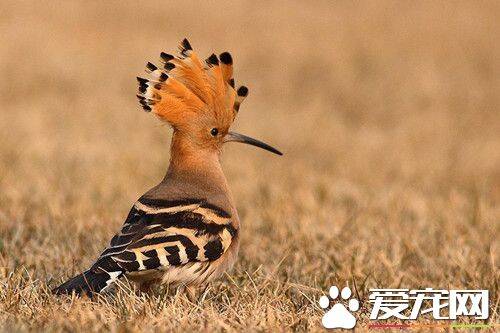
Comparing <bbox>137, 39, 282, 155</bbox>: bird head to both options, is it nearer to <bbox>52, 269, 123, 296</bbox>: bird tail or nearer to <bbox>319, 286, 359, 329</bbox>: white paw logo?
<bbox>52, 269, 123, 296</bbox>: bird tail

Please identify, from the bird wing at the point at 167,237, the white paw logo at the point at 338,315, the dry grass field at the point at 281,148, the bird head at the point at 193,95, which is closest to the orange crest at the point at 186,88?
the bird head at the point at 193,95

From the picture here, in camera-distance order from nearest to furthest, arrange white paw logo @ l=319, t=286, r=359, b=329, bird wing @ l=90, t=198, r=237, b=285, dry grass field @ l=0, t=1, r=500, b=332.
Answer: white paw logo @ l=319, t=286, r=359, b=329 → bird wing @ l=90, t=198, r=237, b=285 → dry grass field @ l=0, t=1, r=500, b=332

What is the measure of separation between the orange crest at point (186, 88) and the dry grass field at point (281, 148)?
2.62 feet

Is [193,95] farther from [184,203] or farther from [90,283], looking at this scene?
[90,283]

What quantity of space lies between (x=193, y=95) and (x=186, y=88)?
0.16 ft

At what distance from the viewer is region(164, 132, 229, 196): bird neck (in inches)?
173

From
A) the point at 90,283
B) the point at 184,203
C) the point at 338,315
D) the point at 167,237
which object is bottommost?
the point at 338,315

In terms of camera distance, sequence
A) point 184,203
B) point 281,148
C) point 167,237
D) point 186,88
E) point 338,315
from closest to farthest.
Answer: point 338,315, point 167,237, point 184,203, point 186,88, point 281,148

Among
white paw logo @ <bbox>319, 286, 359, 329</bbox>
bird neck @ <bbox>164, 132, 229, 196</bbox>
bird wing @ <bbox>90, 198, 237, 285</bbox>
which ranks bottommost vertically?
white paw logo @ <bbox>319, 286, 359, 329</bbox>

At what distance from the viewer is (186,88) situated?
4.38m

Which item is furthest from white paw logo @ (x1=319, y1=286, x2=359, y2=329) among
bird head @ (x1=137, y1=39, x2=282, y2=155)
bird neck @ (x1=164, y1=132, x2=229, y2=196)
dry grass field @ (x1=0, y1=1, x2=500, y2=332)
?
bird head @ (x1=137, y1=39, x2=282, y2=155)

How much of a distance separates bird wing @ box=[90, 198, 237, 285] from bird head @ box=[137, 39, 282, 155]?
440 mm

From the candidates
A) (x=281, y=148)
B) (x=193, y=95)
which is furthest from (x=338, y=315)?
(x=281, y=148)

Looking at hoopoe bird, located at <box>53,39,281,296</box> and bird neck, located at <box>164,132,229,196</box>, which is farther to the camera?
bird neck, located at <box>164,132,229,196</box>
